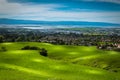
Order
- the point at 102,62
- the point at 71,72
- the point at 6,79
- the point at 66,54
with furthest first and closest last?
the point at 66,54
the point at 102,62
the point at 71,72
the point at 6,79

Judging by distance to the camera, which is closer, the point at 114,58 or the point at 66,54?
the point at 114,58

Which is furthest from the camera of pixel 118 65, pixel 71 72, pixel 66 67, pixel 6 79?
pixel 118 65

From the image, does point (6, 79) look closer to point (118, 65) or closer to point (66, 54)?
point (118, 65)

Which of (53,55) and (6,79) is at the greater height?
(6,79)

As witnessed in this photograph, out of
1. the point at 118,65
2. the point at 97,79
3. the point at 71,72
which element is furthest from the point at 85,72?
the point at 118,65

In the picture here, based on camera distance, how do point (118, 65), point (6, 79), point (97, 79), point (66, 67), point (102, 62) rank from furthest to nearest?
point (102, 62), point (118, 65), point (66, 67), point (97, 79), point (6, 79)

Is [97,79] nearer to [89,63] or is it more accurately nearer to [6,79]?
[6,79]

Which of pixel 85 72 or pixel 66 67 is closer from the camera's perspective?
pixel 85 72

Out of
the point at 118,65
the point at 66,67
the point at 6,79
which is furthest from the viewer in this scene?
the point at 118,65

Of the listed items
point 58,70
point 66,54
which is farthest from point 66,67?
point 66,54
